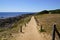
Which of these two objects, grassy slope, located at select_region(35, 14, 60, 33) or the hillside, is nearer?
the hillside

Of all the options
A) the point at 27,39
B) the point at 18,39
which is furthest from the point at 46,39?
the point at 18,39

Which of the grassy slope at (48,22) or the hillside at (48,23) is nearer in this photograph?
the hillside at (48,23)

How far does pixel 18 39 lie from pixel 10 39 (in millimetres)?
763

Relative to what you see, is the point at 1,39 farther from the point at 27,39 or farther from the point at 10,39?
the point at 27,39

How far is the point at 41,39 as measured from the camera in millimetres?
14172

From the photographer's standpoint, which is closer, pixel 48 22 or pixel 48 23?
pixel 48 23

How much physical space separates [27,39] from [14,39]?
1257 millimetres

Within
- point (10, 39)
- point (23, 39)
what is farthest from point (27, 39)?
point (10, 39)

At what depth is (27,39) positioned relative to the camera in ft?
47.5

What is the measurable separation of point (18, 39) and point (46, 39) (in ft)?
8.80

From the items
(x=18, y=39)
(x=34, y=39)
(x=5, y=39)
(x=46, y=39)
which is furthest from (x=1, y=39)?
(x=46, y=39)

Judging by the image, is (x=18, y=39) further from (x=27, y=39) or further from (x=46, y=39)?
(x=46, y=39)

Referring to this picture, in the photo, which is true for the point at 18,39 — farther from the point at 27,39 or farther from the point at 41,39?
the point at 41,39

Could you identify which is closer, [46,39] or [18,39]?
[46,39]
